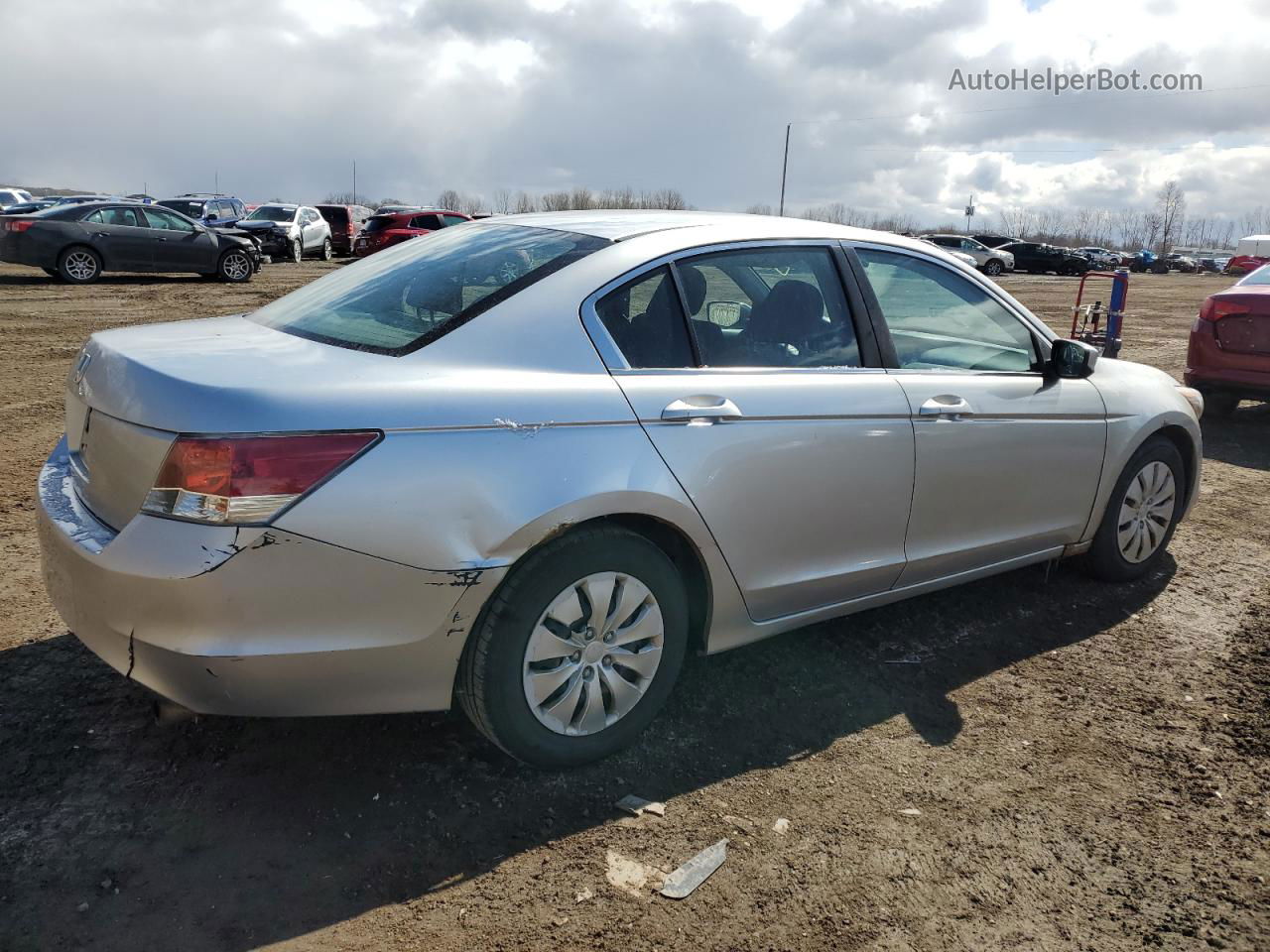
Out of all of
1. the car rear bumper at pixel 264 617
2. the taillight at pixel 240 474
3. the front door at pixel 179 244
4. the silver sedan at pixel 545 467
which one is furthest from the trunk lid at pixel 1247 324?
the front door at pixel 179 244

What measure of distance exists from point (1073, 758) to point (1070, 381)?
169cm

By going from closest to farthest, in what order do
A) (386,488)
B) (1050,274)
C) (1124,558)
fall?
(386,488) → (1124,558) → (1050,274)

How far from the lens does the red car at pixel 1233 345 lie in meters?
8.36

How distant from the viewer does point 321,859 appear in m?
2.64

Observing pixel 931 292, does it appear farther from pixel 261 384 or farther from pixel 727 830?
pixel 261 384

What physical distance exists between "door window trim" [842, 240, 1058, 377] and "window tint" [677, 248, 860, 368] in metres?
0.12

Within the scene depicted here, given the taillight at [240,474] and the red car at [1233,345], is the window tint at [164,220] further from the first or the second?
the taillight at [240,474]

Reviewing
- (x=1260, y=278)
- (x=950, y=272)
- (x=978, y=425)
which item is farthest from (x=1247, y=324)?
(x=978, y=425)

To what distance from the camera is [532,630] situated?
2.78 m

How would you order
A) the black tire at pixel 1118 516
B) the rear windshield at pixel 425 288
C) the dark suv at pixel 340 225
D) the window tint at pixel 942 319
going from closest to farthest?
the rear windshield at pixel 425 288 < the window tint at pixel 942 319 < the black tire at pixel 1118 516 < the dark suv at pixel 340 225

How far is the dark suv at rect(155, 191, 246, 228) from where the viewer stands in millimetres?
28766

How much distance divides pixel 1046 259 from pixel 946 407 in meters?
47.0

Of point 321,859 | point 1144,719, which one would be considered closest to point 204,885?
point 321,859

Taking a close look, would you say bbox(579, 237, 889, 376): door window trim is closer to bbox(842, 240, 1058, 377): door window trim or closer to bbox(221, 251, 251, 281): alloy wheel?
bbox(842, 240, 1058, 377): door window trim
